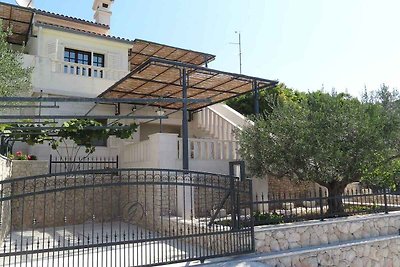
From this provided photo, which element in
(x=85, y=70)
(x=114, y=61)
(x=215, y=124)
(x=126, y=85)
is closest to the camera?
(x=126, y=85)

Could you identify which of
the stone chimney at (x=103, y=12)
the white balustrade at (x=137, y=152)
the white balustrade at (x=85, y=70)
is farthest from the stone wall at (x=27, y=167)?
the stone chimney at (x=103, y=12)

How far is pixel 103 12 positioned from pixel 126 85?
35.5ft

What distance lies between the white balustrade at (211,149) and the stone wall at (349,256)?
5.09m

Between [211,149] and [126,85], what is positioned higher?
[126,85]

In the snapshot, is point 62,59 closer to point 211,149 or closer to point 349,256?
point 211,149

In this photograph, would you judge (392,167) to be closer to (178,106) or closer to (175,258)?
(175,258)

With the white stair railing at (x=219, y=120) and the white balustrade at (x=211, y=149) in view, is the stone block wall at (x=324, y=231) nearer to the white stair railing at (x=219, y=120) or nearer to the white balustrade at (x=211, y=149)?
the white balustrade at (x=211, y=149)

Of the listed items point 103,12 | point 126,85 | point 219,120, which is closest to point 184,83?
point 126,85

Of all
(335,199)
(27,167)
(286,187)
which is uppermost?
(27,167)

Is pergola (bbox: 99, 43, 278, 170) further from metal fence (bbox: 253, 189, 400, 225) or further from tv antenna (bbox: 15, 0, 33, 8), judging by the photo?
tv antenna (bbox: 15, 0, 33, 8)

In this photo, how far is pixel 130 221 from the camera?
10258 mm

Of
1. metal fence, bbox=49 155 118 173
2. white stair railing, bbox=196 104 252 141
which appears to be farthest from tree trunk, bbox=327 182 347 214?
metal fence, bbox=49 155 118 173

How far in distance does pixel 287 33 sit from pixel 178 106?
6.41 metres

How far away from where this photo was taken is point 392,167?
32.4 feet
